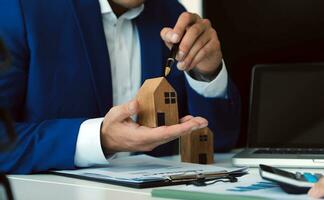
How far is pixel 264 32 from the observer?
148 cm

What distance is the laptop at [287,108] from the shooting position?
119 centimetres

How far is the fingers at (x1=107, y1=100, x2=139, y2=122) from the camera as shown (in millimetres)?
890

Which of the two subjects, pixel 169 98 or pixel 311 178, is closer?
pixel 311 178

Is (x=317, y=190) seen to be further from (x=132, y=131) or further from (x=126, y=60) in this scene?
(x=126, y=60)

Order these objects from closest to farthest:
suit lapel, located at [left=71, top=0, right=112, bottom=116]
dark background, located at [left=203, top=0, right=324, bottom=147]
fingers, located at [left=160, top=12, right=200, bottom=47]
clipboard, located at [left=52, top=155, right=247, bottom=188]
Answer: clipboard, located at [left=52, top=155, right=247, bottom=188]
fingers, located at [left=160, top=12, right=200, bottom=47]
suit lapel, located at [left=71, top=0, right=112, bottom=116]
dark background, located at [left=203, top=0, right=324, bottom=147]

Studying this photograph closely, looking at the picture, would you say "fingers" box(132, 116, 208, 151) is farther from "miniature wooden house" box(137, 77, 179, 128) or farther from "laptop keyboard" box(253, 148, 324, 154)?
"laptop keyboard" box(253, 148, 324, 154)

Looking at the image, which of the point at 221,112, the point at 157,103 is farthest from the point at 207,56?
the point at 157,103

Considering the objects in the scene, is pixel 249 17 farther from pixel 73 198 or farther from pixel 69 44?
pixel 73 198

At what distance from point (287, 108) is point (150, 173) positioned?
1.56ft

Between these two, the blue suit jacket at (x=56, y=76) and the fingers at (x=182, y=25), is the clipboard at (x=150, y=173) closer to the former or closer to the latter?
the blue suit jacket at (x=56, y=76)

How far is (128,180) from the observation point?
2.58 feet

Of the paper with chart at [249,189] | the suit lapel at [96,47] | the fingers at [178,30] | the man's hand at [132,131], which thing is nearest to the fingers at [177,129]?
the man's hand at [132,131]

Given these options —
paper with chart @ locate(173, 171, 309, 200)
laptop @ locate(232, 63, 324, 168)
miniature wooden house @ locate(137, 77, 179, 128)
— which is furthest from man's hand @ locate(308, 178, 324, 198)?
laptop @ locate(232, 63, 324, 168)

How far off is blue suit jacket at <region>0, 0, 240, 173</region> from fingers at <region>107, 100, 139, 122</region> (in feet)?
0.26
